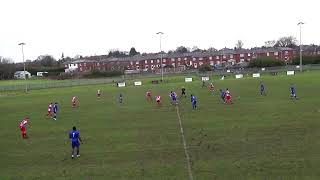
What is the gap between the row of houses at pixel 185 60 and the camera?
6521 inches

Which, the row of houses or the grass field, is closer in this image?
the grass field

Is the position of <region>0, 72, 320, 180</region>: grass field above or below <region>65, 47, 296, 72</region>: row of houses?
below

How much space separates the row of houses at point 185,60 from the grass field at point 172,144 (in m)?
127

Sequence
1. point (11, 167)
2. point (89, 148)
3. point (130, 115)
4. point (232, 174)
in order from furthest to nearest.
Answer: point (130, 115), point (89, 148), point (11, 167), point (232, 174)

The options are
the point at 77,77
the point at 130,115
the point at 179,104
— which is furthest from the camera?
the point at 77,77

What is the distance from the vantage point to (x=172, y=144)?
80.3 ft

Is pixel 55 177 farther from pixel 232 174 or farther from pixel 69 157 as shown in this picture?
pixel 232 174

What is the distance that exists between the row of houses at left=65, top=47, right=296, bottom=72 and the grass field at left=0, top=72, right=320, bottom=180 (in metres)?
127

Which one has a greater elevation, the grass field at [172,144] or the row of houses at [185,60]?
the row of houses at [185,60]

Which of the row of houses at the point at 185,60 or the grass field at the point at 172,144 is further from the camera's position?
the row of houses at the point at 185,60

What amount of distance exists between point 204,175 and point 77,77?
4494 inches

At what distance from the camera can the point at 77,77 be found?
129250mm

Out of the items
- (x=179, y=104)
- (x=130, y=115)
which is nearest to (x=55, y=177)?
(x=130, y=115)

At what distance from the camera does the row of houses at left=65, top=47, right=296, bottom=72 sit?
166 meters
